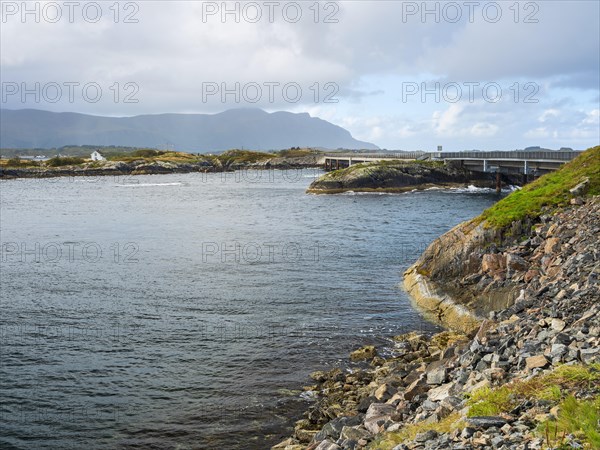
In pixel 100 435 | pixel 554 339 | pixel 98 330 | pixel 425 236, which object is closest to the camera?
pixel 554 339

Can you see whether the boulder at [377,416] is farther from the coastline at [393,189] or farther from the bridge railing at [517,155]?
the coastline at [393,189]

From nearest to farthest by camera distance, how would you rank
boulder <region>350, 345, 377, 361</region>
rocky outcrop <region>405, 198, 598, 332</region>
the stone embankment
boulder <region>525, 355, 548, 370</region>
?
the stone embankment, boulder <region>525, 355, 548, 370</region>, boulder <region>350, 345, 377, 361</region>, rocky outcrop <region>405, 198, 598, 332</region>

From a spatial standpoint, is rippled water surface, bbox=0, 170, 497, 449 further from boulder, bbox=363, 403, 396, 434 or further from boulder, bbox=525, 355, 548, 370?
boulder, bbox=525, 355, 548, 370

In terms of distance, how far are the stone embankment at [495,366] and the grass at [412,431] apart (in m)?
0.04

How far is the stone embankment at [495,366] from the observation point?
9.66 metres

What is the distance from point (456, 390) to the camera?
13.4 m

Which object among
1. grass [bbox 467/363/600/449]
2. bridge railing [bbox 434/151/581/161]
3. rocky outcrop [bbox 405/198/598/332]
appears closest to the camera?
grass [bbox 467/363/600/449]

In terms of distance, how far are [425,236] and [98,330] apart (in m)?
35.2

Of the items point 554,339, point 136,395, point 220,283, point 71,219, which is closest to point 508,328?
point 554,339

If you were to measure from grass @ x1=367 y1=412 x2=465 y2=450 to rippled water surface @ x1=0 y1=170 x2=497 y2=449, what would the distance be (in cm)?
538

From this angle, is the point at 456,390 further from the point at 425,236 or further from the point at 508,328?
the point at 425,236

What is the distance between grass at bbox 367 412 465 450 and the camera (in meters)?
10.6

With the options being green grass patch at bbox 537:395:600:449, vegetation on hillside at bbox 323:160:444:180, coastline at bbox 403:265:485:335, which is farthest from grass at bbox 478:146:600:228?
vegetation on hillside at bbox 323:160:444:180

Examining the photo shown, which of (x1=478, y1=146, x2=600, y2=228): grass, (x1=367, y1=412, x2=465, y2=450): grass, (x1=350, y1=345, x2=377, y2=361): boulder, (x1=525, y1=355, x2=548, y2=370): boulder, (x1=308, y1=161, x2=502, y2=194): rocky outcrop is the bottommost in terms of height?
(x1=350, y1=345, x2=377, y2=361): boulder
